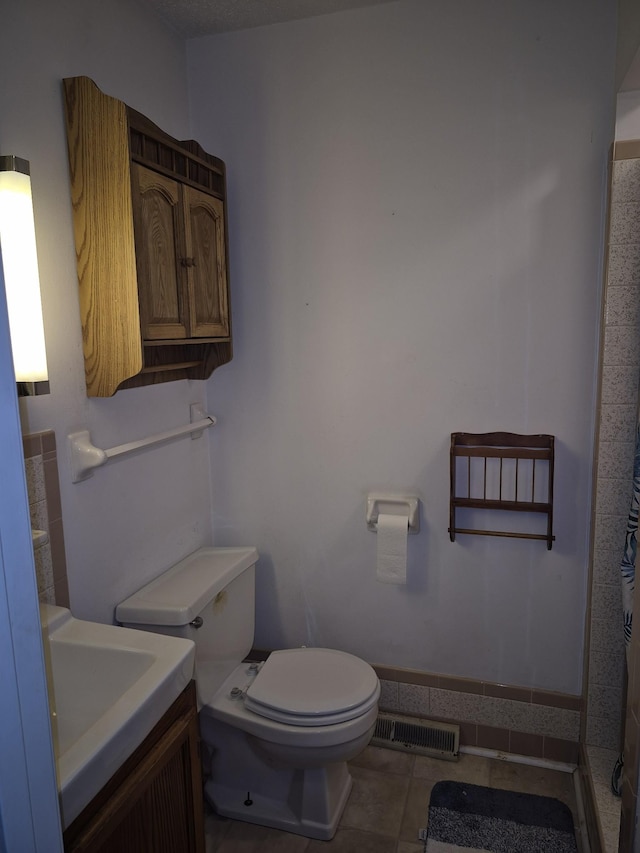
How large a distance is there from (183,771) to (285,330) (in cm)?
138

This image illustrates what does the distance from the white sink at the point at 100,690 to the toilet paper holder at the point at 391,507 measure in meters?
0.93

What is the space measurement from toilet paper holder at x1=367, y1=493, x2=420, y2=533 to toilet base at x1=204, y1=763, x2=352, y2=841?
775 millimetres

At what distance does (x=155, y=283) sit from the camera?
5.46 feet

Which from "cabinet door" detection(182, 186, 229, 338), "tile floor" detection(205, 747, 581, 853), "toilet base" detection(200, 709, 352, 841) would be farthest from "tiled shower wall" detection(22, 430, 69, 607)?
"tile floor" detection(205, 747, 581, 853)

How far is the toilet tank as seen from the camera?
5.68ft

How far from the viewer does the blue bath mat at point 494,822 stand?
1766 mm

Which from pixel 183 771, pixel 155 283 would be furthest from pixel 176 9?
pixel 183 771

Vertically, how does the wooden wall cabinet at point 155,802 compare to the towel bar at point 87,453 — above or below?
below

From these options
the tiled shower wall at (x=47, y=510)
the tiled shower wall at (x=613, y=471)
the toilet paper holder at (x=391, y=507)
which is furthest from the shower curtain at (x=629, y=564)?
the tiled shower wall at (x=47, y=510)

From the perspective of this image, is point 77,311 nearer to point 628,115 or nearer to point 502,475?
point 502,475

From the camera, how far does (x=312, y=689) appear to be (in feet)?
5.98

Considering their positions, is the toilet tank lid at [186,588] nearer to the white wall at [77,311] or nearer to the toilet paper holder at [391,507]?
the white wall at [77,311]

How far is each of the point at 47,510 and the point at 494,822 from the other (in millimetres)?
1591

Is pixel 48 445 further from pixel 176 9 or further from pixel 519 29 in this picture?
pixel 519 29
